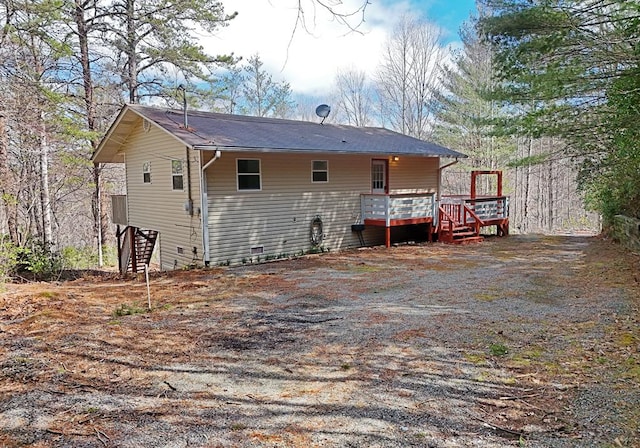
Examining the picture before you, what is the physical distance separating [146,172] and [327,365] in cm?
→ 1055

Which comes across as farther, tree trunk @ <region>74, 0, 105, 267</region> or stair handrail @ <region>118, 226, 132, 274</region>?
tree trunk @ <region>74, 0, 105, 267</region>

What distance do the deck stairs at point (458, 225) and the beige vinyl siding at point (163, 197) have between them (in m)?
7.51

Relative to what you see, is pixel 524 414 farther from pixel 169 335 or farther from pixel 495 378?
pixel 169 335

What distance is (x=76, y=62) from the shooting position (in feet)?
49.9

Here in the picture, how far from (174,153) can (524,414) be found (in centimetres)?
1007

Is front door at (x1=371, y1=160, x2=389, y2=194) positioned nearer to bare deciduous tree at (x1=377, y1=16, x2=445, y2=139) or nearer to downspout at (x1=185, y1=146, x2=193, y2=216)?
downspout at (x1=185, y1=146, x2=193, y2=216)

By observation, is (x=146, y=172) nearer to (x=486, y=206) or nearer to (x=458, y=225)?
(x=458, y=225)

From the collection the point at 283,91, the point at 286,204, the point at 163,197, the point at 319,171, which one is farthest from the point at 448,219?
the point at 283,91

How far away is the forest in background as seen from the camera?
880 centimetres

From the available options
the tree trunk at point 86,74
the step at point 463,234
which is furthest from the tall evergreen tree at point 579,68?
the tree trunk at point 86,74

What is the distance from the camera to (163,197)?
12.0m

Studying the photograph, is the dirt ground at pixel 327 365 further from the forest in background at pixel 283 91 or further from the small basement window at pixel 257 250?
the small basement window at pixel 257 250

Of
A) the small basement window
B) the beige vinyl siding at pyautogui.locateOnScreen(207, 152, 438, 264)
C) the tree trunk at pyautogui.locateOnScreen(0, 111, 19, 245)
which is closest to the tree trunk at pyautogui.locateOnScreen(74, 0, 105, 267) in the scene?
the tree trunk at pyautogui.locateOnScreen(0, 111, 19, 245)

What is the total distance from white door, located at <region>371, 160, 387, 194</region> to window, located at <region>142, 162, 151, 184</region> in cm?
666
